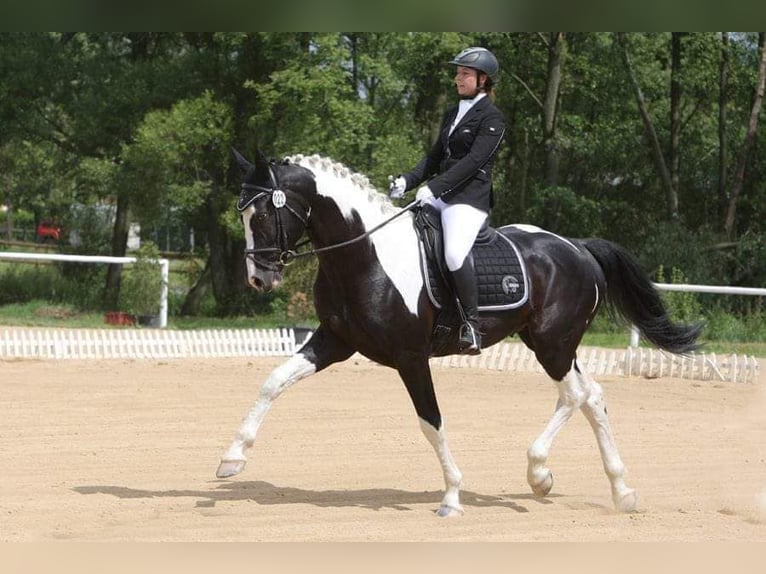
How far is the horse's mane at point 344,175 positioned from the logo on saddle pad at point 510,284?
35.1 inches

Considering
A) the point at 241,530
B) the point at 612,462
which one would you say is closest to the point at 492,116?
the point at 612,462

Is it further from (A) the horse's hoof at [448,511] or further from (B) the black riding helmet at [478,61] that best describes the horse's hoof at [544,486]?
(B) the black riding helmet at [478,61]

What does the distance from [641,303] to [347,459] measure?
8.97ft

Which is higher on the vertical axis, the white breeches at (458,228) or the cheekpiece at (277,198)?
the cheekpiece at (277,198)

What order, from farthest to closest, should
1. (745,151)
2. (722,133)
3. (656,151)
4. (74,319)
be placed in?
(656,151) → (722,133) → (745,151) → (74,319)

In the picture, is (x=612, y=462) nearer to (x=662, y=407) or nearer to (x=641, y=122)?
(x=662, y=407)

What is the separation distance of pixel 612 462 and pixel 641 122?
23777mm

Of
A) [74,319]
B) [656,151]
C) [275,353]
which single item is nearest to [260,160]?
[275,353]

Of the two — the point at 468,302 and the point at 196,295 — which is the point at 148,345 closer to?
the point at 468,302

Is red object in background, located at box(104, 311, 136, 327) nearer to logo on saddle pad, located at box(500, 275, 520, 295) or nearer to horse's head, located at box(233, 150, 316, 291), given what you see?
logo on saddle pad, located at box(500, 275, 520, 295)

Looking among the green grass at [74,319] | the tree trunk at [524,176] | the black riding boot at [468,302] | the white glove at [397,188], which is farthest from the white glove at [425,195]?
the tree trunk at [524,176]

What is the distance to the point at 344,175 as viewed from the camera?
23.5 feet

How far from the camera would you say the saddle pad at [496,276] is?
7219 mm

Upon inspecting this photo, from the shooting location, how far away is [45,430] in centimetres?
1005
